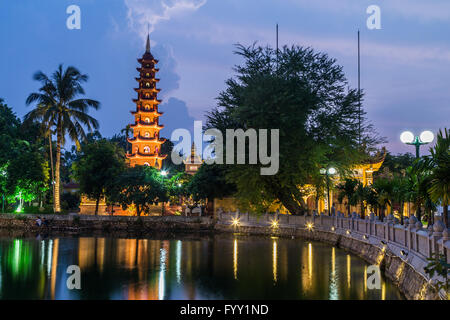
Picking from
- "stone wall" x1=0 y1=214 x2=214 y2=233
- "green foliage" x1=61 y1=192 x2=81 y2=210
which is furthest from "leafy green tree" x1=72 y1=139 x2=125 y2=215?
"green foliage" x1=61 y1=192 x2=81 y2=210

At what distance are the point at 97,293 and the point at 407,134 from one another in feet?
38.1

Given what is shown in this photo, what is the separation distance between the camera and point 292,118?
26.4 meters

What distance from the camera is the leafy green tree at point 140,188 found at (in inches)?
1458

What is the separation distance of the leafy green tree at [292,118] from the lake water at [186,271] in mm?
4580

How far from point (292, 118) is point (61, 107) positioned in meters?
21.9

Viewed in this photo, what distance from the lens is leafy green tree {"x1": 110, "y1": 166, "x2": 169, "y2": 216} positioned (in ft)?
121

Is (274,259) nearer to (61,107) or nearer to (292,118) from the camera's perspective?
→ (292,118)

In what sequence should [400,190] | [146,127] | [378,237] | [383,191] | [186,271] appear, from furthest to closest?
1. [146,127]
2. [383,191]
3. [400,190]
4. [378,237]
5. [186,271]

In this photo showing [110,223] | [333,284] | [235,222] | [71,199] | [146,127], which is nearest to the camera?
[333,284]

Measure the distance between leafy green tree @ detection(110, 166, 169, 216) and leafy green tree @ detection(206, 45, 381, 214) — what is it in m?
9.05

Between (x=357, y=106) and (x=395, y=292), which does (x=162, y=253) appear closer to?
(x=395, y=292)

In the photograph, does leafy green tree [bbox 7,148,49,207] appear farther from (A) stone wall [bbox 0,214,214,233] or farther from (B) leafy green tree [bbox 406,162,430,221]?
(B) leafy green tree [bbox 406,162,430,221]

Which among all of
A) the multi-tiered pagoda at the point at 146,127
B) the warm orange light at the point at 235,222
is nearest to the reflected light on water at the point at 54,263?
the warm orange light at the point at 235,222

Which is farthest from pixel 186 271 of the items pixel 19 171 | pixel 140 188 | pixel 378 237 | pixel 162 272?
pixel 19 171
